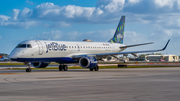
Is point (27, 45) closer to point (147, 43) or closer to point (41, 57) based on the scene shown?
point (41, 57)

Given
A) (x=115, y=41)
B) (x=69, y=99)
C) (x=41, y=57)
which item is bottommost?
(x=69, y=99)

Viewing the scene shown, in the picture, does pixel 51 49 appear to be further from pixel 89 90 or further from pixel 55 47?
pixel 89 90

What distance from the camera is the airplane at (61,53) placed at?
3438 cm

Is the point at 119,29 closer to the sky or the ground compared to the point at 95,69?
closer to the sky

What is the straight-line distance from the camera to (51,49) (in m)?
36.8

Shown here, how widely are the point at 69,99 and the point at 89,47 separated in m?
31.4

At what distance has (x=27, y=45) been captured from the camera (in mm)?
34844

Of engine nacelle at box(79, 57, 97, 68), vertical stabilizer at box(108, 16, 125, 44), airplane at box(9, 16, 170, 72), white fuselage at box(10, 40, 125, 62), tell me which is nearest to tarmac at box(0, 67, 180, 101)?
white fuselage at box(10, 40, 125, 62)

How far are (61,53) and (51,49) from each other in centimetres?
188

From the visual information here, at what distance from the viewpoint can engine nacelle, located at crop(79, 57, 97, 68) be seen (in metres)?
36.7

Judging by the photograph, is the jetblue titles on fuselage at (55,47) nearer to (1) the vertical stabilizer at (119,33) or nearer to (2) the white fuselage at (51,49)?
(2) the white fuselage at (51,49)

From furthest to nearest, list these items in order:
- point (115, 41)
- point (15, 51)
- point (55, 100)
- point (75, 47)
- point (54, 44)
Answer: point (115, 41) < point (75, 47) < point (54, 44) < point (15, 51) < point (55, 100)

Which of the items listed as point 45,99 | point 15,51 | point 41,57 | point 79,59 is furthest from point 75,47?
point 45,99

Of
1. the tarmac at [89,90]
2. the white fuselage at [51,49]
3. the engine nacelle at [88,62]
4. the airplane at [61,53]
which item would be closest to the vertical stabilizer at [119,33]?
the airplane at [61,53]
